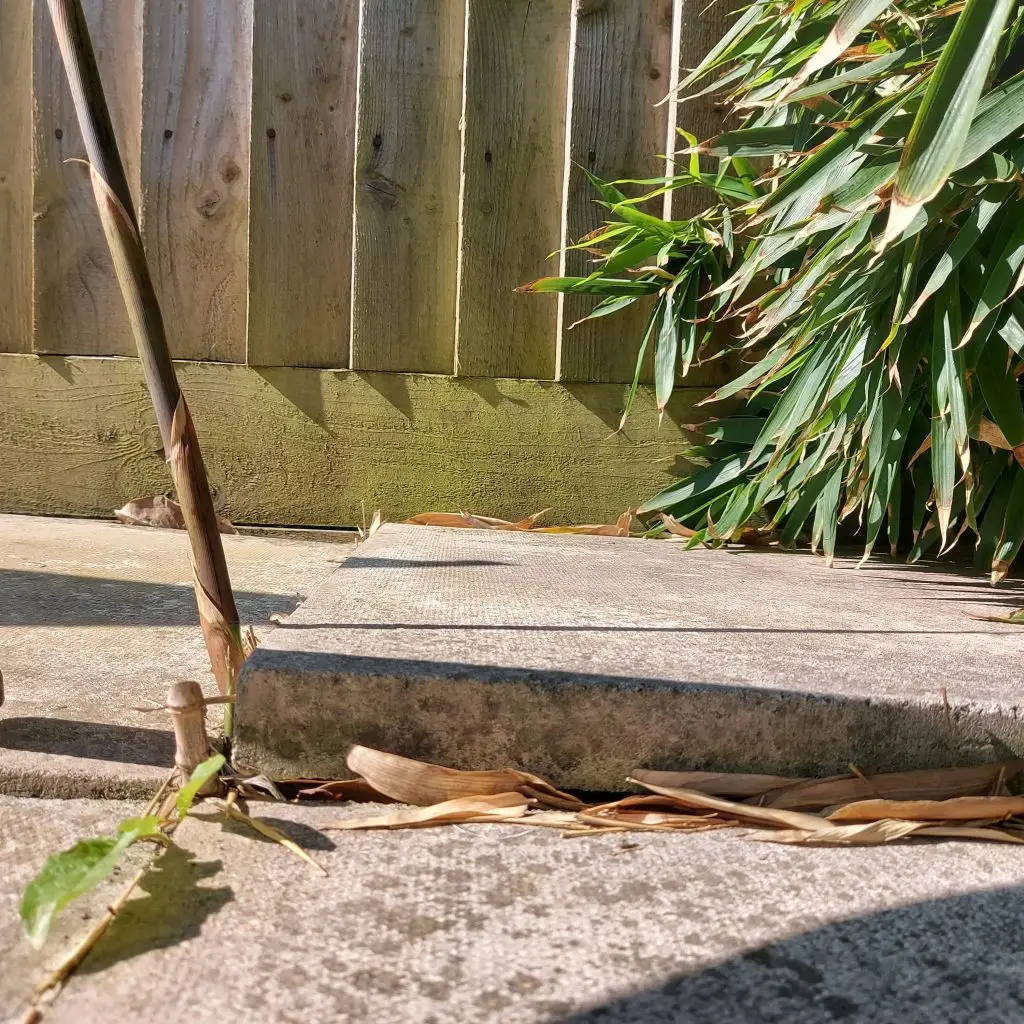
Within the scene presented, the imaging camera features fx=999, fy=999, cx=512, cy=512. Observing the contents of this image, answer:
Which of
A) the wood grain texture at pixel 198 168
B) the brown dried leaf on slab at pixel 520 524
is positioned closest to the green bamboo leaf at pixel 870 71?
the brown dried leaf on slab at pixel 520 524

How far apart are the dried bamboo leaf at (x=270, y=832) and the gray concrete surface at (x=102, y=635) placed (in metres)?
0.08

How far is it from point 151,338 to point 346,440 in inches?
49.4

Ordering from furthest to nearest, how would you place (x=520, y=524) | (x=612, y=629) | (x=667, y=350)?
(x=520, y=524) → (x=667, y=350) → (x=612, y=629)

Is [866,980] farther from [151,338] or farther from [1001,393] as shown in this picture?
[1001,393]

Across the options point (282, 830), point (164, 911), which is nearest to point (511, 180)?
point (282, 830)

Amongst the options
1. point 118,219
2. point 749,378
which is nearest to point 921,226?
point 749,378

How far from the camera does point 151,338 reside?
0.85 metres

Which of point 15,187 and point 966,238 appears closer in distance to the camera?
point 966,238

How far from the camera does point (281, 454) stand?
211 cm

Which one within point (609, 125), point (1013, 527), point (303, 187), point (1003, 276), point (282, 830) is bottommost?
point (282, 830)

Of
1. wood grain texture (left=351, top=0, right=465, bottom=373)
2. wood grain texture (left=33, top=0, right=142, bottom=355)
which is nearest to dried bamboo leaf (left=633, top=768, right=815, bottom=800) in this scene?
wood grain texture (left=351, top=0, right=465, bottom=373)

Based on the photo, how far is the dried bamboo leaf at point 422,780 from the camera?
0.79 m

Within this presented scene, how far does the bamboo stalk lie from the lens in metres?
0.80

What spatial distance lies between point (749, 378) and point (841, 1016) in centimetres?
139
